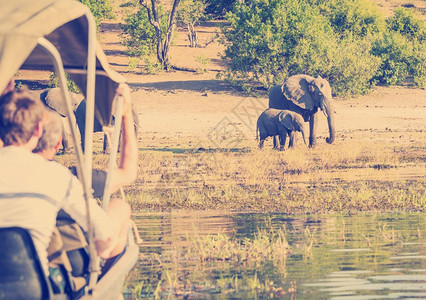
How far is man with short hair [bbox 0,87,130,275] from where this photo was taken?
524cm

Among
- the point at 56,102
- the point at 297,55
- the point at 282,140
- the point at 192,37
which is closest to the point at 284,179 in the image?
the point at 282,140

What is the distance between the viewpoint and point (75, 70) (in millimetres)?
7441

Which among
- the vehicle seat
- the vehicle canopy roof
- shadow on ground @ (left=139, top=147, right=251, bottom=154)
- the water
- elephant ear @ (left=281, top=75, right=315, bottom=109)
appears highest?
the vehicle canopy roof

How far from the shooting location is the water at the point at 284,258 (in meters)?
7.45

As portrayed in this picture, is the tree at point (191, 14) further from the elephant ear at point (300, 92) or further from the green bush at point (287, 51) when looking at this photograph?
the elephant ear at point (300, 92)

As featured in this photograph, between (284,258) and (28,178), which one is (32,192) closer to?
(28,178)

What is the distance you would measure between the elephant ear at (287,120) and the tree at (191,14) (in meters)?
22.6

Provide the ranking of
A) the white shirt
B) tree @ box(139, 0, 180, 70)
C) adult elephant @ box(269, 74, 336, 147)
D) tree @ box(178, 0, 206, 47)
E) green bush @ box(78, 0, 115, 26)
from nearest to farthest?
the white shirt → adult elephant @ box(269, 74, 336, 147) → tree @ box(139, 0, 180, 70) → green bush @ box(78, 0, 115, 26) → tree @ box(178, 0, 206, 47)

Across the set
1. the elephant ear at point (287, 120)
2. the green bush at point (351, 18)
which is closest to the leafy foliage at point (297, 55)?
the green bush at point (351, 18)

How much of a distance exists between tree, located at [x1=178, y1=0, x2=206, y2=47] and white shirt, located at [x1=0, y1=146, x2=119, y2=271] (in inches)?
A: 1594

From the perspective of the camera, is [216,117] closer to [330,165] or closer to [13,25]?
[330,165]

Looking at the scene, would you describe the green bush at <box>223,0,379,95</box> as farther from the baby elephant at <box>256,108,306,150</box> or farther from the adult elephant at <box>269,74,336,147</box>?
the baby elephant at <box>256,108,306,150</box>

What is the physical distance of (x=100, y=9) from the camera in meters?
48.1

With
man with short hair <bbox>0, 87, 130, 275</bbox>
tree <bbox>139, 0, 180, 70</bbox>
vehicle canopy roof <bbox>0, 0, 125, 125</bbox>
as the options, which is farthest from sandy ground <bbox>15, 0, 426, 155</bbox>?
man with short hair <bbox>0, 87, 130, 275</bbox>
